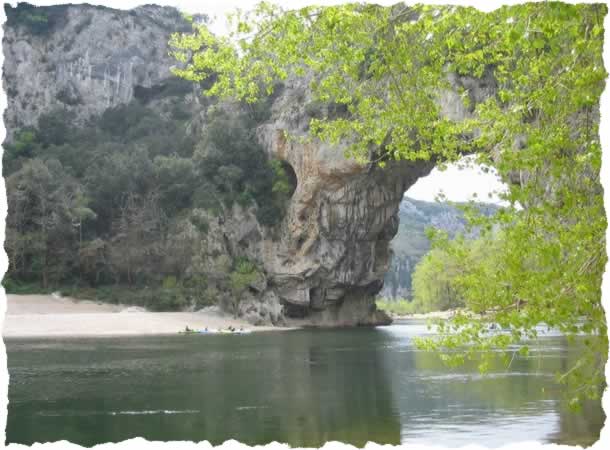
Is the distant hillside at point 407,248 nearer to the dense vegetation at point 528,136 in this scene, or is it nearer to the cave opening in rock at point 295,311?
the cave opening in rock at point 295,311

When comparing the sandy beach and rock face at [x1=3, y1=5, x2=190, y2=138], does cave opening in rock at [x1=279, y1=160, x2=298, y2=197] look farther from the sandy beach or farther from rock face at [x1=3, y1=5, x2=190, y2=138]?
rock face at [x1=3, y1=5, x2=190, y2=138]

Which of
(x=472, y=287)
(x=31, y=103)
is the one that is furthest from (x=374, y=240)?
(x=472, y=287)

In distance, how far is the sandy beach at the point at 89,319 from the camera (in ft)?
90.7

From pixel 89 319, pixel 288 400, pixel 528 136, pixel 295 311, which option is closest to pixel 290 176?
pixel 295 311

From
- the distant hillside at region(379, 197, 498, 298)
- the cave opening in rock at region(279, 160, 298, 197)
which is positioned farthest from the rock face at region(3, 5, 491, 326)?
the distant hillside at region(379, 197, 498, 298)

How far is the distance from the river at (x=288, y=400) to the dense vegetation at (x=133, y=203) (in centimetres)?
1680

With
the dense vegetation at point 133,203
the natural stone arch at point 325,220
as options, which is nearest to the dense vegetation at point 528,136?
the natural stone arch at point 325,220

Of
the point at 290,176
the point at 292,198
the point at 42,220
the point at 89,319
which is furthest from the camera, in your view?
the point at 290,176

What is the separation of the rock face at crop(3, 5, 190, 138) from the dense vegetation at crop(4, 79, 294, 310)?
3158 millimetres

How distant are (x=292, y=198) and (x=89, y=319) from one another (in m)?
11.7

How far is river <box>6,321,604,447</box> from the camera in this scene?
337 inches

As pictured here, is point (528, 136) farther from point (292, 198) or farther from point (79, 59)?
point (79, 59)

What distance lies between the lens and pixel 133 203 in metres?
36.4

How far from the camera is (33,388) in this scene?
478 inches
